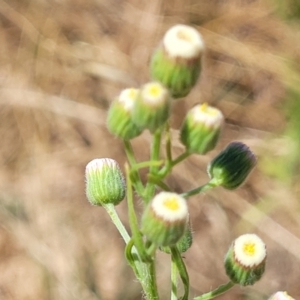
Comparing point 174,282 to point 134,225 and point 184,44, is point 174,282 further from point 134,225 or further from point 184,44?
point 184,44

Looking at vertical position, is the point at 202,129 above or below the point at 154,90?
below

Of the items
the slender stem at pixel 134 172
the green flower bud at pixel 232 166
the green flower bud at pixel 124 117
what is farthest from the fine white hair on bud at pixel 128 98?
the green flower bud at pixel 232 166

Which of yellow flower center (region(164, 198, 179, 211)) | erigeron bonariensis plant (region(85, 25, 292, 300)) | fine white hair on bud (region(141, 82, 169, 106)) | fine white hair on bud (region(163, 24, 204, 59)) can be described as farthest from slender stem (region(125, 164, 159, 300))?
fine white hair on bud (region(163, 24, 204, 59))

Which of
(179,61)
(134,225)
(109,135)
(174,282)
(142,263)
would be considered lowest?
(109,135)

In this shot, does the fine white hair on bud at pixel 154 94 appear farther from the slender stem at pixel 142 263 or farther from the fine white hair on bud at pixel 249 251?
the fine white hair on bud at pixel 249 251

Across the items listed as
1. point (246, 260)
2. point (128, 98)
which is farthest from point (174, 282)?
point (128, 98)

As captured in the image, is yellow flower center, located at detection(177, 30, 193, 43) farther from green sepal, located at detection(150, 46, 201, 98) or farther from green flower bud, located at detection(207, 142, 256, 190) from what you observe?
green flower bud, located at detection(207, 142, 256, 190)

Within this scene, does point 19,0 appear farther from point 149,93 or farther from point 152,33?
point 149,93
